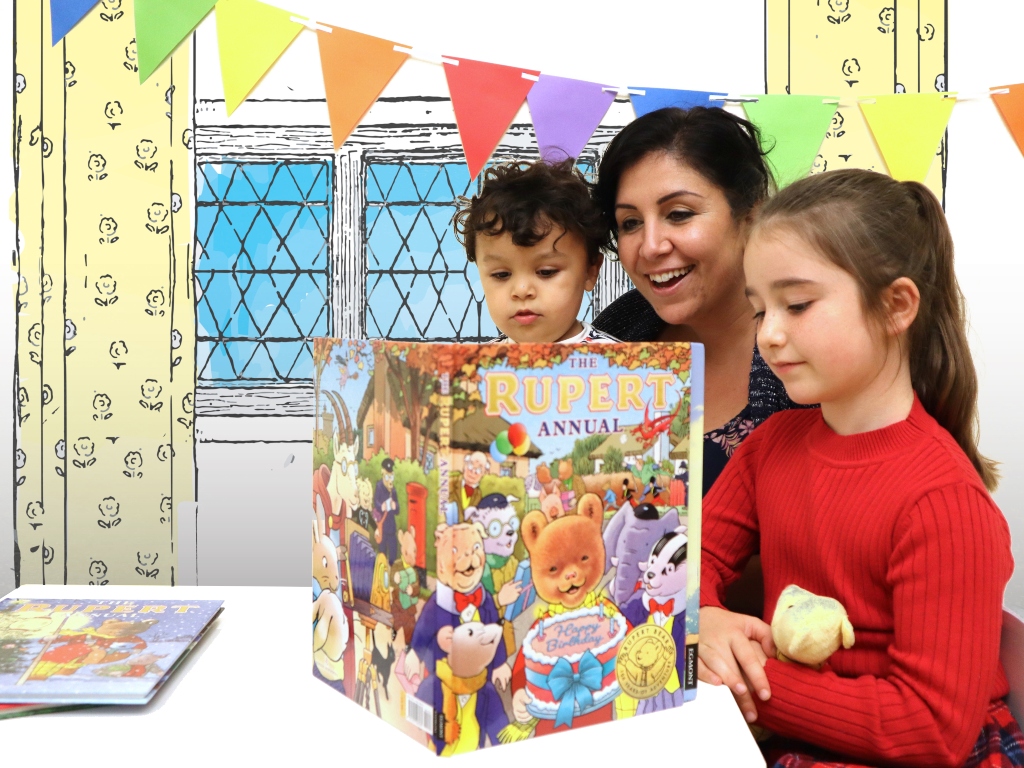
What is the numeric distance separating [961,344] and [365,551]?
2.49ft

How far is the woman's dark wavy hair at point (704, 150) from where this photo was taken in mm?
1560

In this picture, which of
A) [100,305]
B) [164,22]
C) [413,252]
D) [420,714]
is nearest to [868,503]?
[420,714]

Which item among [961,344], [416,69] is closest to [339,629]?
[961,344]

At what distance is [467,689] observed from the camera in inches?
25.7

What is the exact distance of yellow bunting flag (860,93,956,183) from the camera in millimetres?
2201

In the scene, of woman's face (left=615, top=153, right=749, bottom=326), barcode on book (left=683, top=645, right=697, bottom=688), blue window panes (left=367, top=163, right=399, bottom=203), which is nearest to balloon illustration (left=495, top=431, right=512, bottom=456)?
barcode on book (left=683, top=645, right=697, bottom=688)

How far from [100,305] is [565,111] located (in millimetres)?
1410

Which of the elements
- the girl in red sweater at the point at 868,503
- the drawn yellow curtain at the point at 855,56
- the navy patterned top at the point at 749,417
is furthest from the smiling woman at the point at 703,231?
the drawn yellow curtain at the point at 855,56

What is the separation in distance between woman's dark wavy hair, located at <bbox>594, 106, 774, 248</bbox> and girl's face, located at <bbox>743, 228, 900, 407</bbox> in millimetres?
588

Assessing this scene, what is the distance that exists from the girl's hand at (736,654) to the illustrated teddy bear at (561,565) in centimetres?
19

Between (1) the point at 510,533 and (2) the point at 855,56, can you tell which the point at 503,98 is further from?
(1) the point at 510,533

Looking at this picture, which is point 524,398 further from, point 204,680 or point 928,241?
point 928,241

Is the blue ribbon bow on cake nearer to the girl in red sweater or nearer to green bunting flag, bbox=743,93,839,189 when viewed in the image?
the girl in red sweater

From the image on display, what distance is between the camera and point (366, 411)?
2.35 ft
